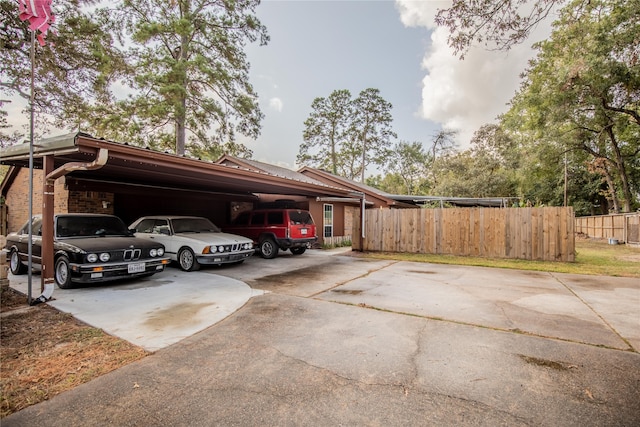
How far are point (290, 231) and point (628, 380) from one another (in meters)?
9.13

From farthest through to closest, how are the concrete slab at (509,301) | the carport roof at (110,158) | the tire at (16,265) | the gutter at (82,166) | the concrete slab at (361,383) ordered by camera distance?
1. the tire at (16,265)
2. the gutter at (82,166)
3. the carport roof at (110,158)
4. the concrete slab at (509,301)
5. the concrete slab at (361,383)

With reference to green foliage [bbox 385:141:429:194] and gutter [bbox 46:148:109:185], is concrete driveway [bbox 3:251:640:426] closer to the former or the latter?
gutter [bbox 46:148:109:185]

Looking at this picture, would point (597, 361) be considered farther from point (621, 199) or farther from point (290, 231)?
point (621, 199)

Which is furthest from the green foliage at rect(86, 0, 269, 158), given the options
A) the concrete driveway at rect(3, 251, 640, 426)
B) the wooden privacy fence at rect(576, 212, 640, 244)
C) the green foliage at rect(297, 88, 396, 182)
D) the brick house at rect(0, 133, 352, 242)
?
the wooden privacy fence at rect(576, 212, 640, 244)

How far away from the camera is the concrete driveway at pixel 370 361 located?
2.37m

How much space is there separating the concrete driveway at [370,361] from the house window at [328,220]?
981cm

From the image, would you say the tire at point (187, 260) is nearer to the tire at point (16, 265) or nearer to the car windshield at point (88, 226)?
the car windshield at point (88, 226)

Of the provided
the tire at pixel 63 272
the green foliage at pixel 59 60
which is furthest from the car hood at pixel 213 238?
the green foliage at pixel 59 60

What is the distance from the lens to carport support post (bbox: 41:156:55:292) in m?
5.41

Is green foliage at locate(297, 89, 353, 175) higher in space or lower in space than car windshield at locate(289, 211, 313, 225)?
higher

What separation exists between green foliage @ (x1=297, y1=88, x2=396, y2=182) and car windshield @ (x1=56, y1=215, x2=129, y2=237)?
27.6 m

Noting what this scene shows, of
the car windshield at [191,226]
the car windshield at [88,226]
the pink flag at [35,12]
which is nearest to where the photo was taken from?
the pink flag at [35,12]

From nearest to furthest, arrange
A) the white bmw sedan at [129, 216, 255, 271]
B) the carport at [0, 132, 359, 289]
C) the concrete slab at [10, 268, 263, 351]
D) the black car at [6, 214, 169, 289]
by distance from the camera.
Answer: the concrete slab at [10, 268, 263, 351] → the carport at [0, 132, 359, 289] → the black car at [6, 214, 169, 289] → the white bmw sedan at [129, 216, 255, 271]

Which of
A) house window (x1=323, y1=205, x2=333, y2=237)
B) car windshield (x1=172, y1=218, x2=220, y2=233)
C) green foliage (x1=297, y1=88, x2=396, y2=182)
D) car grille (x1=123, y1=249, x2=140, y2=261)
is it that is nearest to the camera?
car grille (x1=123, y1=249, x2=140, y2=261)
